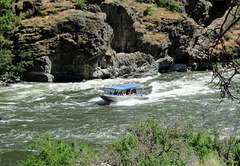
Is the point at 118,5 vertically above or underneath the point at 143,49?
above

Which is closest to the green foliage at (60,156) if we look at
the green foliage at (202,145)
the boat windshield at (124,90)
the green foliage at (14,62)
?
the green foliage at (202,145)

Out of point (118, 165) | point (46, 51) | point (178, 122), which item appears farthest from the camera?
point (46, 51)

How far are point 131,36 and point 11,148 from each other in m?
31.7

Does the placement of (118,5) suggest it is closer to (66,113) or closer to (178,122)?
(66,113)

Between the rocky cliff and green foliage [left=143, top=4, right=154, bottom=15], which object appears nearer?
the rocky cliff

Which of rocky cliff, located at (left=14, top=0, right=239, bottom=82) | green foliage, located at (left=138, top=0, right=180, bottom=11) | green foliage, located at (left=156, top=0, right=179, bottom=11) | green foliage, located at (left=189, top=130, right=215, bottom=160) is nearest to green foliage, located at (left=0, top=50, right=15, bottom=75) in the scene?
rocky cliff, located at (left=14, top=0, right=239, bottom=82)

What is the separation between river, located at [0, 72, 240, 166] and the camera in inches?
474

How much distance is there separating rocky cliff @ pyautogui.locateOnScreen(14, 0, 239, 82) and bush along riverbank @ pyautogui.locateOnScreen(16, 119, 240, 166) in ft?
81.0

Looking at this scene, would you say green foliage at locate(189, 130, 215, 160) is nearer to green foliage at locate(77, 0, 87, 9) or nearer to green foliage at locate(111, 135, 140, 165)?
green foliage at locate(111, 135, 140, 165)

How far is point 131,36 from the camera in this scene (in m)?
39.5

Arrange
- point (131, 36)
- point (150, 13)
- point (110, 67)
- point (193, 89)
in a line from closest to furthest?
1. point (193, 89)
2. point (110, 67)
3. point (131, 36)
4. point (150, 13)

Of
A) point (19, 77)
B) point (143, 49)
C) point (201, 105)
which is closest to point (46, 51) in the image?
point (19, 77)

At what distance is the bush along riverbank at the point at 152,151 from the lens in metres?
5.57

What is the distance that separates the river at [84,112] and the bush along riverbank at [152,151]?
928mm
